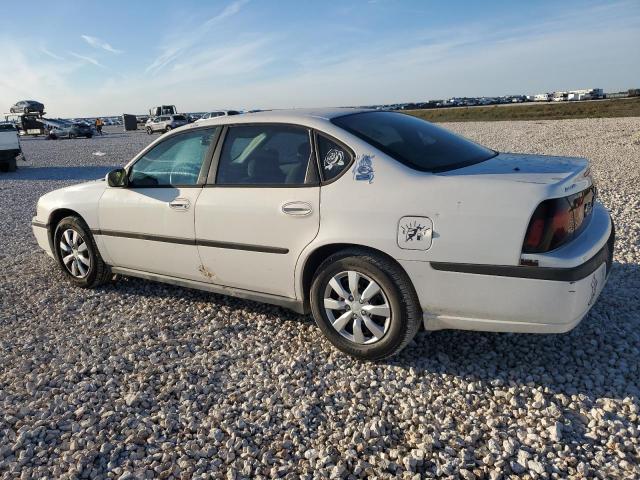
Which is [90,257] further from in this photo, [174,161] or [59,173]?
[59,173]

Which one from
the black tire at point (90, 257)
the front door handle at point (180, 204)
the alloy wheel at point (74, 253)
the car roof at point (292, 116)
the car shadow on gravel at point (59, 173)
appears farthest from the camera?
the car shadow on gravel at point (59, 173)

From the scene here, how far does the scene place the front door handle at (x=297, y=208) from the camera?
10.6ft

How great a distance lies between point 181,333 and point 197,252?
0.64m

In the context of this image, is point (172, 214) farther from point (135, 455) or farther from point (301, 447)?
point (301, 447)

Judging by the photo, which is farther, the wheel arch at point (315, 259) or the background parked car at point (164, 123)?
the background parked car at point (164, 123)

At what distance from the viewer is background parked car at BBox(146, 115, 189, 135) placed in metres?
39.3

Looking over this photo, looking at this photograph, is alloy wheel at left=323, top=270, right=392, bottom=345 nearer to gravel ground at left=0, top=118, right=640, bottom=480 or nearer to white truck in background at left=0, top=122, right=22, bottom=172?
gravel ground at left=0, top=118, right=640, bottom=480

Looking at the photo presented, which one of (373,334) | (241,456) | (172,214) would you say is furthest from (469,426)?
(172,214)

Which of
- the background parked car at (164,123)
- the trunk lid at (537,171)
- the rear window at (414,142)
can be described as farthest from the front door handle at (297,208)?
the background parked car at (164,123)

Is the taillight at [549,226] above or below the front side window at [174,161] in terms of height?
below

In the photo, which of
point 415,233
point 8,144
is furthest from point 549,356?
point 8,144

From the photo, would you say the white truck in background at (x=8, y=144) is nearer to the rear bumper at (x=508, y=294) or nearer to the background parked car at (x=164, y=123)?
the rear bumper at (x=508, y=294)

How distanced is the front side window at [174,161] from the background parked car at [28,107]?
55.0 m

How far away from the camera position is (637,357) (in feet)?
10.4
